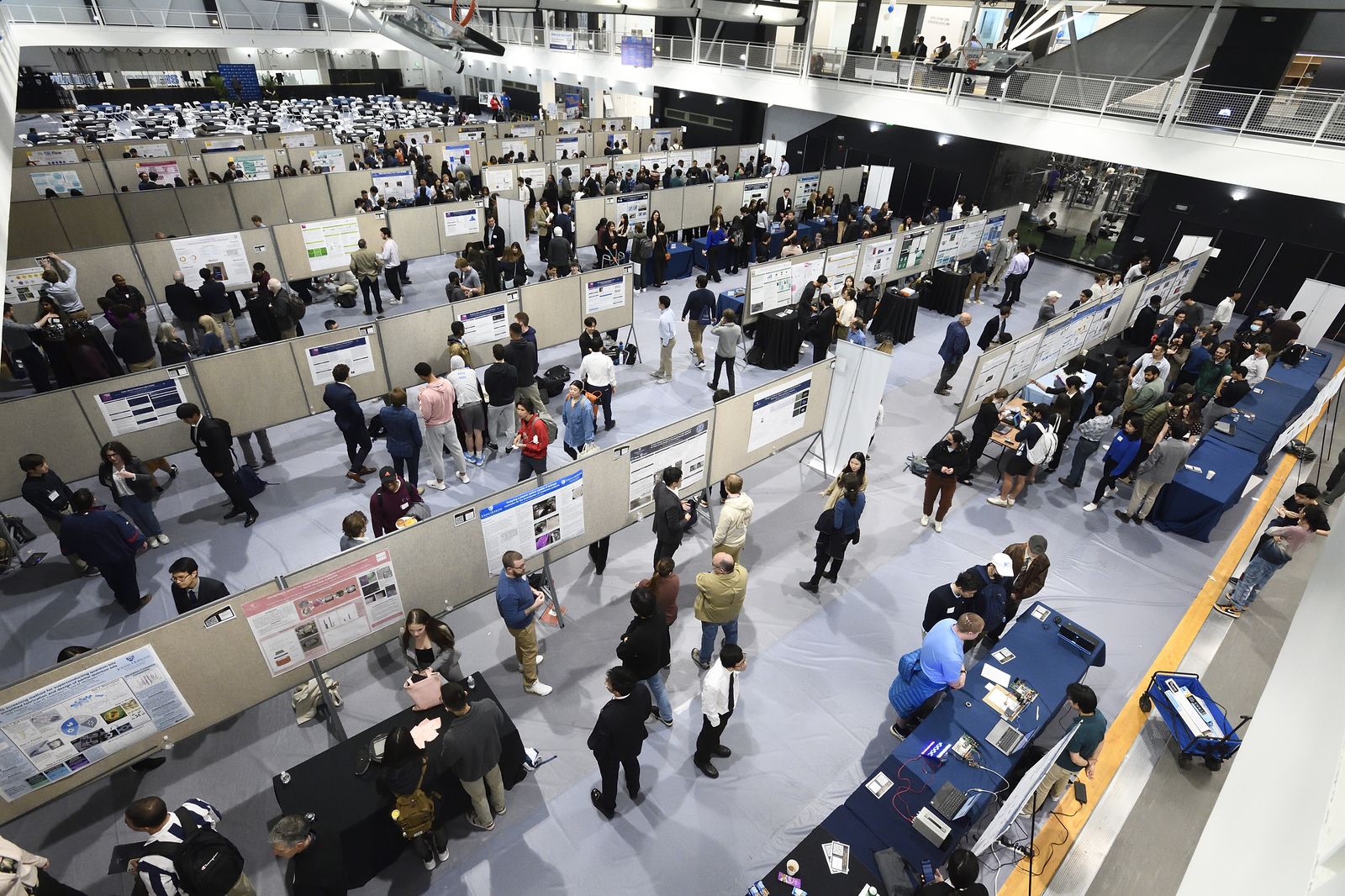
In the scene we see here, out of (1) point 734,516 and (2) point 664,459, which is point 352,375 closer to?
(2) point 664,459

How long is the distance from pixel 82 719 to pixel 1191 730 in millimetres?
8616

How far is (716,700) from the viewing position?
4.81m

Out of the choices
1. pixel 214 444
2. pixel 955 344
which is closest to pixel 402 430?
pixel 214 444

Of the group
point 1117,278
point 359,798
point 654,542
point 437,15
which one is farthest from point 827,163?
point 359,798

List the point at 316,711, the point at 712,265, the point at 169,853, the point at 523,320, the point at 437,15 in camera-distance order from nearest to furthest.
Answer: the point at 169,853
the point at 316,711
the point at 523,320
the point at 712,265
the point at 437,15

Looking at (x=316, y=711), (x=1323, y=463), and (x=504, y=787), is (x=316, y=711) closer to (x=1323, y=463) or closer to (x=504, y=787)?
(x=504, y=787)

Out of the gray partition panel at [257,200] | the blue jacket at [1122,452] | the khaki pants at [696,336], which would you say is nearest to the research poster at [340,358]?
the khaki pants at [696,336]

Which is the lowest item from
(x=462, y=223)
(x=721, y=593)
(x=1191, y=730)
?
(x=1191, y=730)

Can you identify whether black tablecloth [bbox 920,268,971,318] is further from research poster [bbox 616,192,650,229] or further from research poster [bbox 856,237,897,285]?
research poster [bbox 616,192,650,229]

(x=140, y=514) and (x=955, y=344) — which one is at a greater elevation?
(x=955, y=344)

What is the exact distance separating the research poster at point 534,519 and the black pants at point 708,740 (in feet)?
7.51

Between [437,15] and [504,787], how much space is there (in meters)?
32.5

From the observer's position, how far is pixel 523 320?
9352 millimetres

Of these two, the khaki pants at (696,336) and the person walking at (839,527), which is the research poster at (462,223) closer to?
the khaki pants at (696,336)
